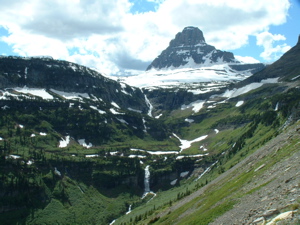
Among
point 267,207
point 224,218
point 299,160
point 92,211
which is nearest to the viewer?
point 267,207

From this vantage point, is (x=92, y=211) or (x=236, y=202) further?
(x=92, y=211)

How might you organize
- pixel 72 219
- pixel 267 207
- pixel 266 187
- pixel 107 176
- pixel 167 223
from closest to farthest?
pixel 267 207
pixel 266 187
pixel 167 223
pixel 72 219
pixel 107 176

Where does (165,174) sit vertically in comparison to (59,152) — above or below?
below

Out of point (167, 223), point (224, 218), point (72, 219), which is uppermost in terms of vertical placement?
point (224, 218)

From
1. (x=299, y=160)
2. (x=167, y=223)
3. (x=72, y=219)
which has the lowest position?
(x=72, y=219)

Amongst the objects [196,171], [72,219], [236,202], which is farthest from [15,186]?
[236,202]

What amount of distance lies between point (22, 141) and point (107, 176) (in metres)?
63.1

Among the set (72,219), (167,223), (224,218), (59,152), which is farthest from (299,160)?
(59,152)

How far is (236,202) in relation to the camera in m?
38.7

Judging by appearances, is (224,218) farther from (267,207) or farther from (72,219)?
(72,219)

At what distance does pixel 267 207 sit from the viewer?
29562 mm

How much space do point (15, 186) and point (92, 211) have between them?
37.5 m

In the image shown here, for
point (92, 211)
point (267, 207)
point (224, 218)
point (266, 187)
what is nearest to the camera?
point (267, 207)

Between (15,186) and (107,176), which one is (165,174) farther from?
(15,186)
